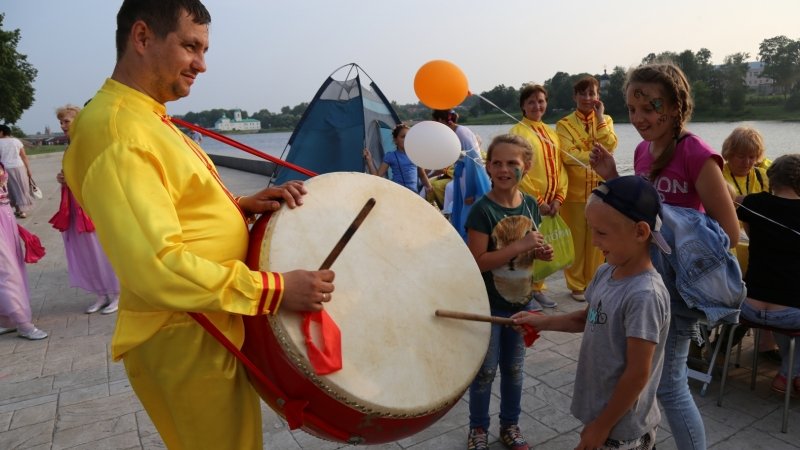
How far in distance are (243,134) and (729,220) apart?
3230 centimetres

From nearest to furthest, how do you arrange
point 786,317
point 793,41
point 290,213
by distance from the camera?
1. point 290,213
2. point 786,317
3. point 793,41

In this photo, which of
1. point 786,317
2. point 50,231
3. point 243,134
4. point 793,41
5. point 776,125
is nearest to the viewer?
point 786,317

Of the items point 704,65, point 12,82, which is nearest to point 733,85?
point 704,65

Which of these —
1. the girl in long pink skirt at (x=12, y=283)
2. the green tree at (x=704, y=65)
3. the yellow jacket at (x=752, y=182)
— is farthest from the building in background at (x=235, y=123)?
the yellow jacket at (x=752, y=182)

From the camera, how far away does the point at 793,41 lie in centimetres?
2553

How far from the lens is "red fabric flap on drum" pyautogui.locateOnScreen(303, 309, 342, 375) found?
4.37ft

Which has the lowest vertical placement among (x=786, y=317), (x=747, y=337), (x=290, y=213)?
(x=747, y=337)

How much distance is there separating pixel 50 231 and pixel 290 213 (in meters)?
8.66

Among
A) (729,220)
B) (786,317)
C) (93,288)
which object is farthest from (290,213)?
(93,288)

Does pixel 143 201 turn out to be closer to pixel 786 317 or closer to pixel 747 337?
pixel 786 317

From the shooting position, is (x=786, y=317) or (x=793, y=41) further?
(x=793, y=41)

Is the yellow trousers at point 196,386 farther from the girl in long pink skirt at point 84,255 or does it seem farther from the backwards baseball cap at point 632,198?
the girl in long pink skirt at point 84,255

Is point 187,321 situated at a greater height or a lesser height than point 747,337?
greater

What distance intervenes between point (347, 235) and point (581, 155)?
11.2 feet
